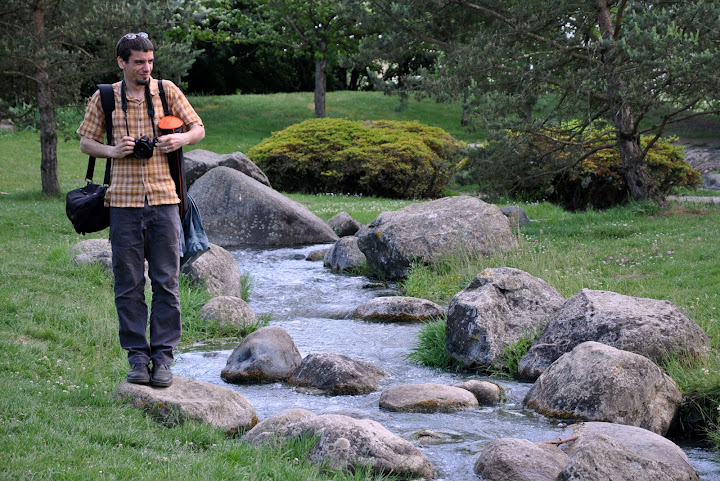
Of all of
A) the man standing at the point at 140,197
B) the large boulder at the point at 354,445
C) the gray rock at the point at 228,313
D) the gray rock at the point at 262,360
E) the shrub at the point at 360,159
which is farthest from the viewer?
the shrub at the point at 360,159

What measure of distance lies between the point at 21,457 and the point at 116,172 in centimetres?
190

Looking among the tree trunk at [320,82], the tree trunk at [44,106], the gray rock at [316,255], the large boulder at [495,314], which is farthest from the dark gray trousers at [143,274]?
the tree trunk at [320,82]

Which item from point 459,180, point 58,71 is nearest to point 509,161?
point 459,180

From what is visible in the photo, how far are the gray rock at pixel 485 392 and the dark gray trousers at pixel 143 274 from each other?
2.56m

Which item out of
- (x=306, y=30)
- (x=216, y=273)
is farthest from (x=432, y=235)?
(x=306, y=30)

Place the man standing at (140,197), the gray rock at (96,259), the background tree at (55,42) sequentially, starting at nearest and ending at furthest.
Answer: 1. the man standing at (140,197)
2. the gray rock at (96,259)
3. the background tree at (55,42)

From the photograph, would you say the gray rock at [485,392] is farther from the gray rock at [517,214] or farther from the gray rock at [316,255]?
the gray rock at [517,214]

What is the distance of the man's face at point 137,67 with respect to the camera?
4992mm

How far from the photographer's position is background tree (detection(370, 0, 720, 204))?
12570 mm

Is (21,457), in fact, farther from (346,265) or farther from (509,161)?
(509,161)

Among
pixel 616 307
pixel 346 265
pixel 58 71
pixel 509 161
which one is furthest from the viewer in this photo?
pixel 58 71

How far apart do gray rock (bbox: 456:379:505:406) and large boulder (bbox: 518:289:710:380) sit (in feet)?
2.20

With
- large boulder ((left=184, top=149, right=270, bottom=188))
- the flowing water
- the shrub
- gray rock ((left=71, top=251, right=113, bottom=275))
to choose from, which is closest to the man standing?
the flowing water

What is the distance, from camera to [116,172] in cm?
508
